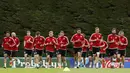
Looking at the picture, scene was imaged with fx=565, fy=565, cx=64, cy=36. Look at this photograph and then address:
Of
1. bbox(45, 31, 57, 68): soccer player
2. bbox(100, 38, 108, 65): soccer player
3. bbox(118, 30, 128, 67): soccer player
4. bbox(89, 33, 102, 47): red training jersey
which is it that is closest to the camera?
bbox(89, 33, 102, 47): red training jersey

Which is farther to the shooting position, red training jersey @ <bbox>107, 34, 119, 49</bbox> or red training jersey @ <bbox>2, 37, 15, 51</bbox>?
red training jersey @ <bbox>2, 37, 15, 51</bbox>

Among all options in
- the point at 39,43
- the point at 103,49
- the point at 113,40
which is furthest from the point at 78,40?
the point at 103,49

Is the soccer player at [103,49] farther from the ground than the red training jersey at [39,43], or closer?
closer

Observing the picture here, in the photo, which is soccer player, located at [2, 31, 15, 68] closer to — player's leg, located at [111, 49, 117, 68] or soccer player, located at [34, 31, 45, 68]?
soccer player, located at [34, 31, 45, 68]

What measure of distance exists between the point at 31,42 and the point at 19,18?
6281 mm

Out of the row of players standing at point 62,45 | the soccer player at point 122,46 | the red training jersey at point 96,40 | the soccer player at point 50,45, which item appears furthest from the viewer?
the soccer player at point 122,46

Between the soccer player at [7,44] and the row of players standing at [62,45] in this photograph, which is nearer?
the row of players standing at [62,45]

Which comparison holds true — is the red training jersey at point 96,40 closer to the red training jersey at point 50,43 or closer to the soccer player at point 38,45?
the red training jersey at point 50,43

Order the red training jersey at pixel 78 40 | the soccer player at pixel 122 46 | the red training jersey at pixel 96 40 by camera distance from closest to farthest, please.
Answer: the red training jersey at pixel 96 40 < the red training jersey at pixel 78 40 < the soccer player at pixel 122 46

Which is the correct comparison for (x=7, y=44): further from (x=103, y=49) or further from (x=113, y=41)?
(x=113, y=41)

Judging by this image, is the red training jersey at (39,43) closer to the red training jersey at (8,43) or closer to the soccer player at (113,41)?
the red training jersey at (8,43)

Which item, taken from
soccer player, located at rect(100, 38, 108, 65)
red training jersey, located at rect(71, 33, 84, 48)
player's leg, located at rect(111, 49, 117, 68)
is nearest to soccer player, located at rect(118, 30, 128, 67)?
player's leg, located at rect(111, 49, 117, 68)

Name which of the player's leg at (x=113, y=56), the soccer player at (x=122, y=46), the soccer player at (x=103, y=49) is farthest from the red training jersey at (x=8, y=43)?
the soccer player at (x=122, y=46)

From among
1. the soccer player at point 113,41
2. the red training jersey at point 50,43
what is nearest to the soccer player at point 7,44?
the red training jersey at point 50,43
